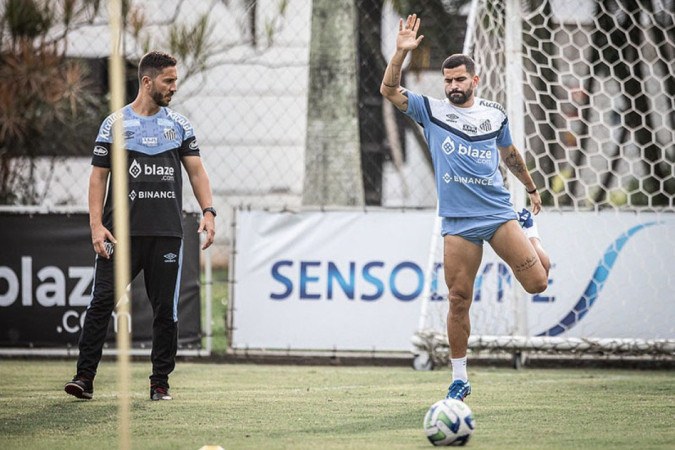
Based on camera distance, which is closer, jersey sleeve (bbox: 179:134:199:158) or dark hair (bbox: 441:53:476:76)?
dark hair (bbox: 441:53:476:76)

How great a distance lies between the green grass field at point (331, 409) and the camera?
20.3 ft

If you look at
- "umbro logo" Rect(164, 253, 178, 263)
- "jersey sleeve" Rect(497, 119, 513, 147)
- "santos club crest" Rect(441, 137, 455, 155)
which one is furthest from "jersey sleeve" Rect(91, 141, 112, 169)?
"jersey sleeve" Rect(497, 119, 513, 147)

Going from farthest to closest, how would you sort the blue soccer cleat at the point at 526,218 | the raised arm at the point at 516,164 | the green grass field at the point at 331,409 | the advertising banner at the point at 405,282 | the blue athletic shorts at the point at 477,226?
the advertising banner at the point at 405,282, the blue soccer cleat at the point at 526,218, the raised arm at the point at 516,164, the blue athletic shorts at the point at 477,226, the green grass field at the point at 331,409

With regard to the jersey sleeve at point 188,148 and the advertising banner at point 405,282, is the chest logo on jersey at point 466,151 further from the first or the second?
the advertising banner at point 405,282

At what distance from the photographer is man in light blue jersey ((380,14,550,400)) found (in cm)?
754

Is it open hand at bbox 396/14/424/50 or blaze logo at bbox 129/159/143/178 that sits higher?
open hand at bbox 396/14/424/50

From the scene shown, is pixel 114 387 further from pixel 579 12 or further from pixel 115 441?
pixel 579 12

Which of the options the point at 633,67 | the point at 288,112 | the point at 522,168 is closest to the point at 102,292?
the point at 522,168

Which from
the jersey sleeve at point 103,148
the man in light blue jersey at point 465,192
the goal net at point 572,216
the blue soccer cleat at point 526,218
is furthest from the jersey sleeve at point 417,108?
the goal net at point 572,216

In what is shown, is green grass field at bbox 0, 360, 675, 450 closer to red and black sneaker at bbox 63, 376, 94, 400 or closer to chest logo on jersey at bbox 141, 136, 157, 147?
red and black sneaker at bbox 63, 376, 94, 400

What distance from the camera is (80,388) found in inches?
307

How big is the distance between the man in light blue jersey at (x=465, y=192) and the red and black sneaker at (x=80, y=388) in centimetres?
237

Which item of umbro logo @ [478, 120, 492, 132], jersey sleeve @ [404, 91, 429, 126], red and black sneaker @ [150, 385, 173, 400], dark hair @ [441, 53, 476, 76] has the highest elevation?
dark hair @ [441, 53, 476, 76]

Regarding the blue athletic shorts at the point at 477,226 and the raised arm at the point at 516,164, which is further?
the raised arm at the point at 516,164
